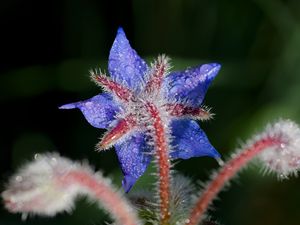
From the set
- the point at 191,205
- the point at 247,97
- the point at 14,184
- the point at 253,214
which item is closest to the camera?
the point at 14,184

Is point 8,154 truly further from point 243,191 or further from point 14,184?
Result: point 14,184

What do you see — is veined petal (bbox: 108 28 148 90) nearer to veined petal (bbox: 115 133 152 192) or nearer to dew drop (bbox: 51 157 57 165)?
veined petal (bbox: 115 133 152 192)

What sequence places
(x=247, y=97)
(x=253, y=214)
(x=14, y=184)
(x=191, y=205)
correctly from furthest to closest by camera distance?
(x=247, y=97) → (x=253, y=214) → (x=191, y=205) → (x=14, y=184)

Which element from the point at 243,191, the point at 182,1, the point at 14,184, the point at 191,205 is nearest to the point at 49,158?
the point at 14,184

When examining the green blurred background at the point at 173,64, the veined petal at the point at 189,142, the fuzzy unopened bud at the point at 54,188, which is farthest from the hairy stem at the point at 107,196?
the green blurred background at the point at 173,64

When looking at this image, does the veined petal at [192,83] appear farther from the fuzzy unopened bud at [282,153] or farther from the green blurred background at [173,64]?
the green blurred background at [173,64]

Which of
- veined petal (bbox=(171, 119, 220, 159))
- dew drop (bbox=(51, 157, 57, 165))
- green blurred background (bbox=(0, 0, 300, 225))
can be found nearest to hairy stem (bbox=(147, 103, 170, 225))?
veined petal (bbox=(171, 119, 220, 159))
